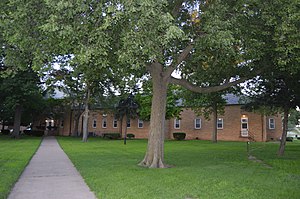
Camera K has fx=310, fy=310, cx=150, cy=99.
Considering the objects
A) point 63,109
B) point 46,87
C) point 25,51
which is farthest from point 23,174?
point 63,109

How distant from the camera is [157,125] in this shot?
1275 centimetres

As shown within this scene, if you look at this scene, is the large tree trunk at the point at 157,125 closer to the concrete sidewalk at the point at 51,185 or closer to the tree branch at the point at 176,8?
the tree branch at the point at 176,8

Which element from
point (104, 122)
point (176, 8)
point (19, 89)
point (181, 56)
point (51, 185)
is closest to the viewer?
point (51, 185)

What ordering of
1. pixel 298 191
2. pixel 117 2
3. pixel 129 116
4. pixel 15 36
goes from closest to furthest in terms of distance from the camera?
pixel 298 191 < pixel 117 2 < pixel 15 36 < pixel 129 116

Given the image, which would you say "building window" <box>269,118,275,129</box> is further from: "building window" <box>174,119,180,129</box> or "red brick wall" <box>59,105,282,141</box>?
"building window" <box>174,119,180,129</box>

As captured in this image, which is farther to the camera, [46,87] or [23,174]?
[46,87]

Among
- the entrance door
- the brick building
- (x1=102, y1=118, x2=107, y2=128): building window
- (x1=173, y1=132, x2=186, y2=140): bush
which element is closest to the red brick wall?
the brick building

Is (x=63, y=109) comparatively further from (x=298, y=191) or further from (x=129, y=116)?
(x=298, y=191)

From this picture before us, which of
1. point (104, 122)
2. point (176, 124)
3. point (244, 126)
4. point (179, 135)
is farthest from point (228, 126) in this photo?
point (104, 122)

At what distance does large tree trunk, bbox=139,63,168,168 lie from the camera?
1249 cm

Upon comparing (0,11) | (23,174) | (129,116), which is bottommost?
(23,174)

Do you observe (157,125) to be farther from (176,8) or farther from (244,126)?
(244,126)

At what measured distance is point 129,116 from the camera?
4294cm

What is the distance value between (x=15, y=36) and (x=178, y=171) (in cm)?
720
